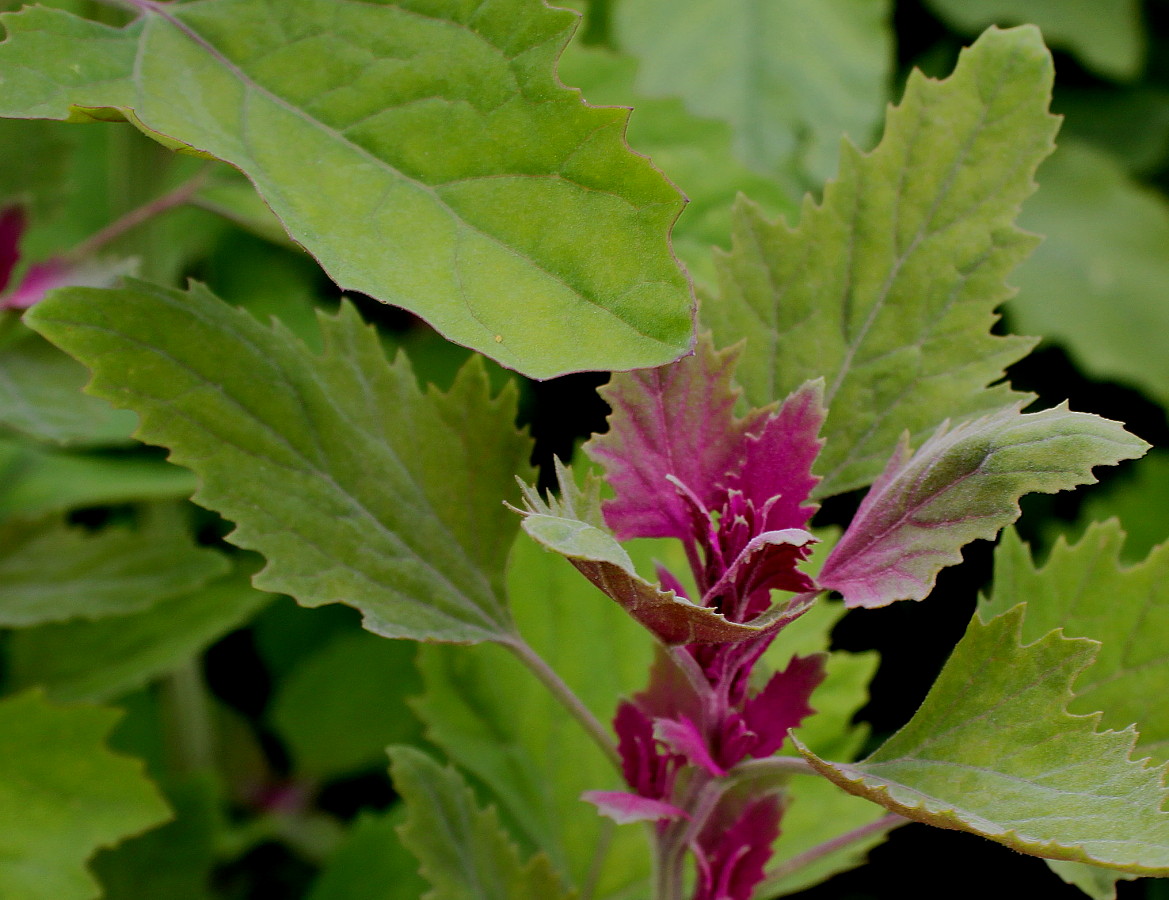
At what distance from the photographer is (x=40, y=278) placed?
710 mm

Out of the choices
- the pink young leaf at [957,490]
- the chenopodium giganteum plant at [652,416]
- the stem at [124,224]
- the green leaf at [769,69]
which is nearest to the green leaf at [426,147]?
the chenopodium giganteum plant at [652,416]

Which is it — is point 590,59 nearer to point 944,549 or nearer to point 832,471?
point 832,471

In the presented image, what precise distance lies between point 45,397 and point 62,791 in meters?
0.24

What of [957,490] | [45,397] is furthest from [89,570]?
[957,490]

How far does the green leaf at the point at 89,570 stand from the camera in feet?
2.41

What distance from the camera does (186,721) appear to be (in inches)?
37.1

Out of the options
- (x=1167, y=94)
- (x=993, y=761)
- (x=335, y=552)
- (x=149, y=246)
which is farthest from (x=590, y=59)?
(x=1167, y=94)

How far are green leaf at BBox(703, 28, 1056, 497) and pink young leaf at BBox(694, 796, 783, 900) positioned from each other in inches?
6.4

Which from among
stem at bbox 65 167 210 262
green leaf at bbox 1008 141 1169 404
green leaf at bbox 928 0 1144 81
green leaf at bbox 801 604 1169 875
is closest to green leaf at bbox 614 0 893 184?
green leaf at bbox 928 0 1144 81

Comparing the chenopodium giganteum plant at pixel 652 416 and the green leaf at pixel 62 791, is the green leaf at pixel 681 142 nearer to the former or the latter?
the chenopodium giganteum plant at pixel 652 416

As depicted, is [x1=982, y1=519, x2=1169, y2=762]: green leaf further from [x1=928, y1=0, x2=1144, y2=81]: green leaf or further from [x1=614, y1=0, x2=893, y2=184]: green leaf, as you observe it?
[x1=928, y1=0, x2=1144, y2=81]: green leaf

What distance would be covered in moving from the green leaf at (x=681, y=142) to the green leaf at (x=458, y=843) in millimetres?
423

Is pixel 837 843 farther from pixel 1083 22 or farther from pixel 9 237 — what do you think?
pixel 1083 22

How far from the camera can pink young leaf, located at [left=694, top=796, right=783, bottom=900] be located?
0.53m
